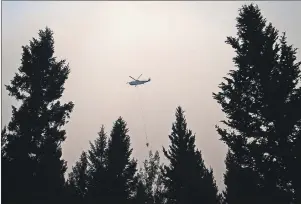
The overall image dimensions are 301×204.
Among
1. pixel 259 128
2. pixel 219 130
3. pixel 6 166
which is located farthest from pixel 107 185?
pixel 259 128

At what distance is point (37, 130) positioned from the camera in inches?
654

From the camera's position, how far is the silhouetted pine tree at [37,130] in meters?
15.5

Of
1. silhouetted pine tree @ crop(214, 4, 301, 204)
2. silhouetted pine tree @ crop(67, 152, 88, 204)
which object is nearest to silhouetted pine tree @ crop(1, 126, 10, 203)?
silhouetted pine tree @ crop(67, 152, 88, 204)

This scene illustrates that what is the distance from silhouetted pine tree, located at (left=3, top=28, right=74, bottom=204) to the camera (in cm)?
1551

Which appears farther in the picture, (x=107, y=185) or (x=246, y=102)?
(x=107, y=185)

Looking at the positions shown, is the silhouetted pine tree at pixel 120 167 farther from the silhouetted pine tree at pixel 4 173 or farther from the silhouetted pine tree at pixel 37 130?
the silhouetted pine tree at pixel 4 173

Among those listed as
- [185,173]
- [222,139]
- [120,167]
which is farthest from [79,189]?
[222,139]

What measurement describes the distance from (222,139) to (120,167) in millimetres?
12410

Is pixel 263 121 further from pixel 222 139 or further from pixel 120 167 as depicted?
pixel 120 167

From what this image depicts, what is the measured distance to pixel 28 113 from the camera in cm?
1673

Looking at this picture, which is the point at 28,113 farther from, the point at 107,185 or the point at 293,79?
the point at 293,79

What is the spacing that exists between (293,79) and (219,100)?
3.33 m

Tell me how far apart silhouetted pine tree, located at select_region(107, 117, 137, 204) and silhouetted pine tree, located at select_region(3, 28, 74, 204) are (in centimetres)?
574

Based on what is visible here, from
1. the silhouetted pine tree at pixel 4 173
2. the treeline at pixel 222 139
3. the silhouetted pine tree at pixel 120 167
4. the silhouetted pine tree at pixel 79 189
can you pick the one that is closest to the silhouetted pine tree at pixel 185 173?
the treeline at pixel 222 139
